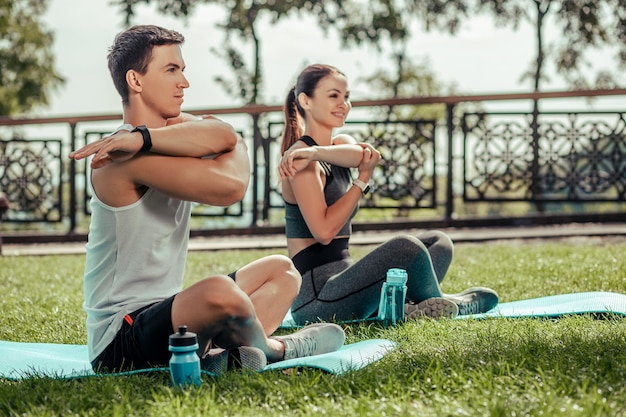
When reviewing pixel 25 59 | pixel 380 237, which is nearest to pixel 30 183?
pixel 380 237

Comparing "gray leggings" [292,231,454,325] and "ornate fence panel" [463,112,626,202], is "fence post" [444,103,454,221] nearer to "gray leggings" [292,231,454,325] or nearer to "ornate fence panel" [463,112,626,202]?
"ornate fence panel" [463,112,626,202]

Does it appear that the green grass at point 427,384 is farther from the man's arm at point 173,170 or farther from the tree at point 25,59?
the tree at point 25,59

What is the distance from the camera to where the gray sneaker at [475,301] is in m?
4.03

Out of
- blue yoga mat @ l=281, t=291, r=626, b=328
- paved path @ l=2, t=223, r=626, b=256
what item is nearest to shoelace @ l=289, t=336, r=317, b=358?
blue yoga mat @ l=281, t=291, r=626, b=328

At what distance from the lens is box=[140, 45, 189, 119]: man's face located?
2.91 metres

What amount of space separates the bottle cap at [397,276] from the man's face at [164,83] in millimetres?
1254

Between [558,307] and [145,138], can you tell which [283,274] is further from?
[558,307]

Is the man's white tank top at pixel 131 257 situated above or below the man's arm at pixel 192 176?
below

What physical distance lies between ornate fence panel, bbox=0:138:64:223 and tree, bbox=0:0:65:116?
11.1m

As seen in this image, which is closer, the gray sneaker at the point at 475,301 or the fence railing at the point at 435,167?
the gray sneaker at the point at 475,301

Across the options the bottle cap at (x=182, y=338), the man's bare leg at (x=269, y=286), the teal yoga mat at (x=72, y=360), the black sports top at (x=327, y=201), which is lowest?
the teal yoga mat at (x=72, y=360)

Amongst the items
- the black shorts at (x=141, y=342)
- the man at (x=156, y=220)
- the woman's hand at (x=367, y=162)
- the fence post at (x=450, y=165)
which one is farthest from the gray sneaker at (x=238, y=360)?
the fence post at (x=450, y=165)

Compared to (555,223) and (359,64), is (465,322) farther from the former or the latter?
(359,64)

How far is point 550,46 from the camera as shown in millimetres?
15492
